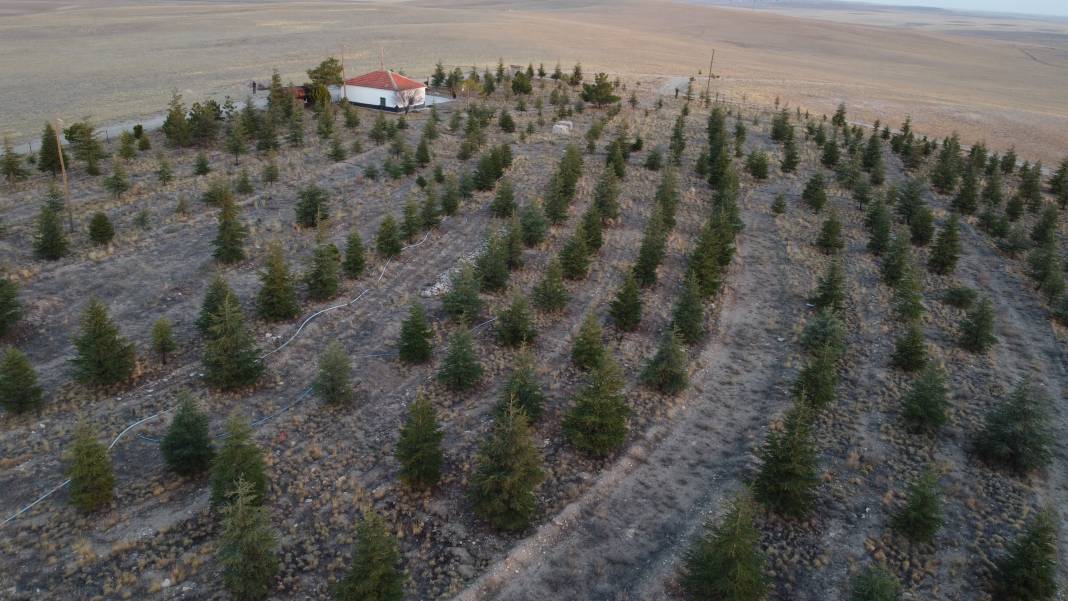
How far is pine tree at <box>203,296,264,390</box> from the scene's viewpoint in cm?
1143

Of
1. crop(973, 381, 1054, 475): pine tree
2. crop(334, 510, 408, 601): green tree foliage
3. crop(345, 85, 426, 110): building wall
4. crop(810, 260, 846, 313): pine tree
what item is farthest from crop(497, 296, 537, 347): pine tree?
crop(345, 85, 426, 110): building wall

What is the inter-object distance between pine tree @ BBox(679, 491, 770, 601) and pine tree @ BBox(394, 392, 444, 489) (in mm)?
3770

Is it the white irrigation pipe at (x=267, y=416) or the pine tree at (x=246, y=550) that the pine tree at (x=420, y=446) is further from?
the white irrigation pipe at (x=267, y=416)

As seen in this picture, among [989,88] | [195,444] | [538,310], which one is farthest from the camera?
[989,88]

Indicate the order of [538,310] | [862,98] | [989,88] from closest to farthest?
[538,310] < [862,98] < [989,88]

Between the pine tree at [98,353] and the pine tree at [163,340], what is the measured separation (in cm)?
73

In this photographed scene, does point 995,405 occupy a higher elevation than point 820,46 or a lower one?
lower

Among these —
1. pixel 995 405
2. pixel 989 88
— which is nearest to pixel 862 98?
pixel 989 88

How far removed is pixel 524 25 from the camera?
99250 mm

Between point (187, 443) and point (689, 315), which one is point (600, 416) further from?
point (187, 443)

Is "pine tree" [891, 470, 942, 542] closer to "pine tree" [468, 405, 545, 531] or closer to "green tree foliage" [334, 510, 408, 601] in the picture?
"pine tree" [468, 405, 545, 531]

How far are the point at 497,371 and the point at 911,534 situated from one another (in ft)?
23.7

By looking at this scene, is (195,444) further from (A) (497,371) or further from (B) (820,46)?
(B) (820,46)

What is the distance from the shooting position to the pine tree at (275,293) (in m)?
13.9
